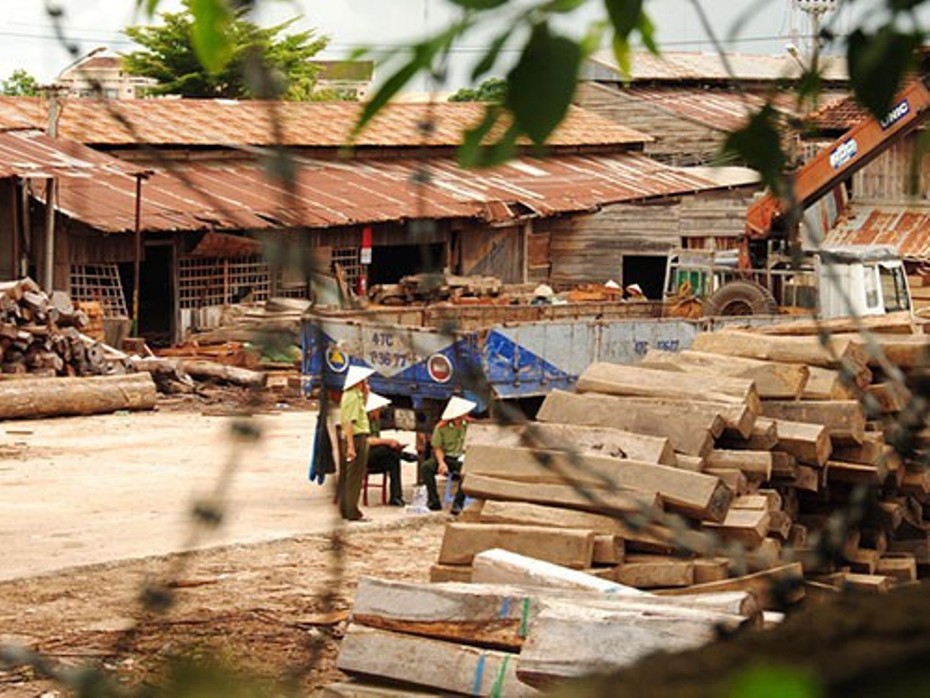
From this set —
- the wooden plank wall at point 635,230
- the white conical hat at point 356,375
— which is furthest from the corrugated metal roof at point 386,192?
the white conical hat at point 356,375

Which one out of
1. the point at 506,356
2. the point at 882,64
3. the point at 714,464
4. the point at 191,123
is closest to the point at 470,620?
the point at 714,464

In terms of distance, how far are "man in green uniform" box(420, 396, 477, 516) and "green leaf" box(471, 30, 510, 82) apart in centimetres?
1547

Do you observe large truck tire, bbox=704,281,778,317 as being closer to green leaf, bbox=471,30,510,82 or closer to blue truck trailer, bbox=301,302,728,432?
blue truck trailer, bbox=301,302,728,432

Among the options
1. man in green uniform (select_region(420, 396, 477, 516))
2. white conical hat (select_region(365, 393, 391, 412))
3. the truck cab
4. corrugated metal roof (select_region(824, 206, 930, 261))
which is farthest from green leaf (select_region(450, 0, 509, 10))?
corrugated metal roof (select_region(824, 206, 930, 261))

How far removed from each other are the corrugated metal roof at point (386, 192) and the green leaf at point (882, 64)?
→ 22059 millimetres

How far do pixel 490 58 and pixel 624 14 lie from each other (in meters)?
0.20

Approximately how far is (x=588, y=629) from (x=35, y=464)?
15.1 metres

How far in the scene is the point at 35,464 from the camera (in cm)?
2084

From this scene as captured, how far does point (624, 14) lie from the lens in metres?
1.80

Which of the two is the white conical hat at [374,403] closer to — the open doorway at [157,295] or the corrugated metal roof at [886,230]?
the open doorway at [157,295]

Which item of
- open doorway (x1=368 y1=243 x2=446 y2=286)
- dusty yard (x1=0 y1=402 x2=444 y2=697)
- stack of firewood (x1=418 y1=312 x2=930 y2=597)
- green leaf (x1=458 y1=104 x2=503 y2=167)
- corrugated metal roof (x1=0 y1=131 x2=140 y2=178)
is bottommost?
dusty yard (x1=0 y1=402 x2=444 y2=697)

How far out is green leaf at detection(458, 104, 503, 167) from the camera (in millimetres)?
1764

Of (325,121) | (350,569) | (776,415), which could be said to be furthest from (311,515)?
(325,121)

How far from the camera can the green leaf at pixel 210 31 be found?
1806mm
